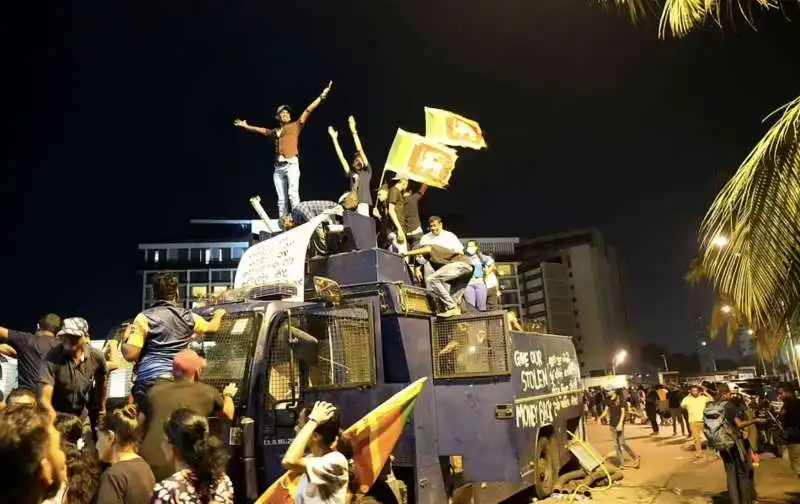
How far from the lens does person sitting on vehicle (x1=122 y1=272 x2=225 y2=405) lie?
4449 millimetres

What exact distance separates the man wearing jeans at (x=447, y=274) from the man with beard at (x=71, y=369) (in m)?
3.89

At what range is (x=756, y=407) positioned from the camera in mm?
14391

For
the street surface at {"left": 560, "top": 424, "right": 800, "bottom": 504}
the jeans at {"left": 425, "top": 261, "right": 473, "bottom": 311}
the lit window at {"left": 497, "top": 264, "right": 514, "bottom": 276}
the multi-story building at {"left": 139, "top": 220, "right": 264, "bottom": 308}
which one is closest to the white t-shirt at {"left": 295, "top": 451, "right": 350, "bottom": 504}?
the jeans at {"left": 425, "top": 261, "right": 473, "bottom": 311}

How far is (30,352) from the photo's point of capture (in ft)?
15.4

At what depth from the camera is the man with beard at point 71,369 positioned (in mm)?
4508

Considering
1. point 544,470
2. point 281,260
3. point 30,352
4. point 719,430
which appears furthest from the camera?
point 544,470

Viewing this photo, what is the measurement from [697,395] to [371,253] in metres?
10.9

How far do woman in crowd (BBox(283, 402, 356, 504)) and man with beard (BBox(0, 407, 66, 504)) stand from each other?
1.47m

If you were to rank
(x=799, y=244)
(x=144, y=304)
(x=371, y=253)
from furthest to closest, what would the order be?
(x=144, y=304), (x=371, y=253), (x=799, y=244)

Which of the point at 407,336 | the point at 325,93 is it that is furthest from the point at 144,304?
the point at 407,336

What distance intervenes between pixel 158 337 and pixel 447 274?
4071 mm

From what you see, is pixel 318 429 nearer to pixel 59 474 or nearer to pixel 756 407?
pixel 59 474

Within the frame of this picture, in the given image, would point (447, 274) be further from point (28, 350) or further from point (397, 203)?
point (28, 350)

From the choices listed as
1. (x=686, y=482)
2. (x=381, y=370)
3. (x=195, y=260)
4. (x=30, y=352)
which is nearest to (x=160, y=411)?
(x=30, y=352)
